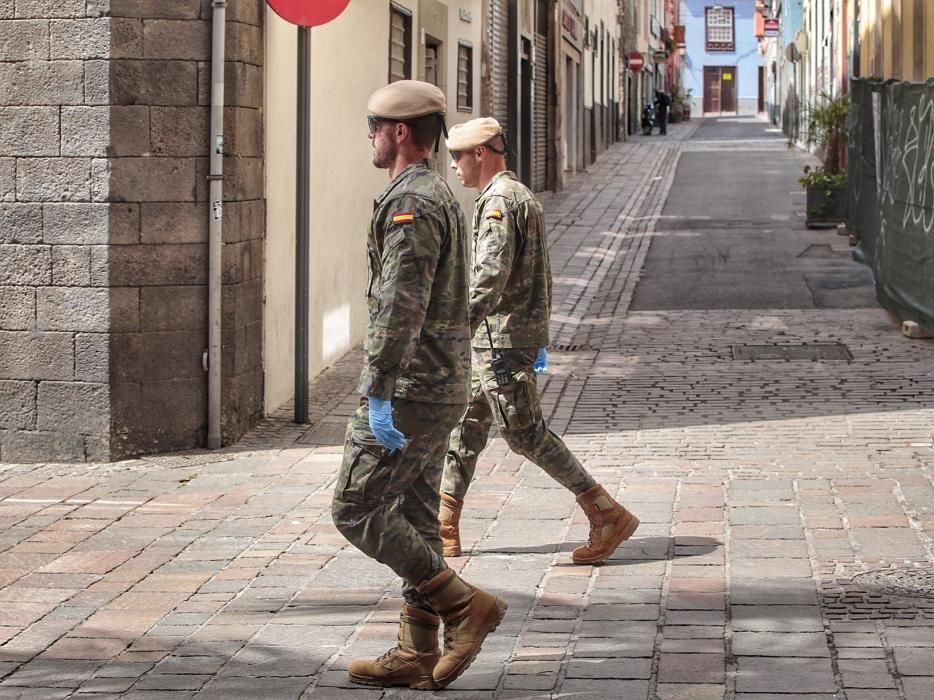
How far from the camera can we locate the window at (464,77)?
18350 millimetres

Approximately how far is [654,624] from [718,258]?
540 inches

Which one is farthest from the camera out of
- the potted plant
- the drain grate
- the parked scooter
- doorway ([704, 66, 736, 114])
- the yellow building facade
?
doorway ([704, 66, 736, 114])

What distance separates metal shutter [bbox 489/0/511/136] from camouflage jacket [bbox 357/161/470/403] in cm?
1780

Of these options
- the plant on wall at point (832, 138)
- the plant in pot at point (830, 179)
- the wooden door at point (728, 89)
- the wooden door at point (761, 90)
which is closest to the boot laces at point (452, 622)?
the plant in pot at point (830, 179)

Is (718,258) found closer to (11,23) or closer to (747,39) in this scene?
(11,23)

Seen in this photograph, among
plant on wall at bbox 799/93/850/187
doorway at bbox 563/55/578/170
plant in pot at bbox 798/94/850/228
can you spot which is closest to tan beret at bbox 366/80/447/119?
plant in pot at bbox 798/94/850/228

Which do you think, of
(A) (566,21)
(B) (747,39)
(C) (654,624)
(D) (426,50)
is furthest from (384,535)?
(B) (747,39)

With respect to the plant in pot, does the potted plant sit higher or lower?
higher

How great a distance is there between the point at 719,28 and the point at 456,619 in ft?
302

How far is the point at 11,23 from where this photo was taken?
8.48m

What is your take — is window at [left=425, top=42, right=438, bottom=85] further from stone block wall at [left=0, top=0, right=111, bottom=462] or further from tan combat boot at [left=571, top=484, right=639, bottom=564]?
tan combat boot at [left=571, top=484, right=639, bottom=564]

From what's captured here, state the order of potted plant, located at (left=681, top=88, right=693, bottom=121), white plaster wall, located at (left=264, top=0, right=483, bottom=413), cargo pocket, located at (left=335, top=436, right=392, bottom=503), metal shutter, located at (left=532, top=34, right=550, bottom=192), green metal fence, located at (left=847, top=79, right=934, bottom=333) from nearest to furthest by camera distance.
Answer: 1. cargo pocket, located at (left=335, top=436, right=392, bottom=503)
2. white plaster wall, located at (left=264, top=0, right=483, bottom=413)
3. green metal fence, located at (left=847, top=79, right=934, bottom=333)
4. metal shutter, located at (left=532, top=34, right=550, bottom=192)
5. potted plant, located at (left=681, top=88, right=693, bottom=121)

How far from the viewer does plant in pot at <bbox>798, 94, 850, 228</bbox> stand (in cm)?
2144

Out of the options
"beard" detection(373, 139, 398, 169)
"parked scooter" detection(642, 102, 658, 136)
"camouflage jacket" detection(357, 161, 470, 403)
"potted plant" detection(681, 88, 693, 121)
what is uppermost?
"potted plant" detection(681, 88, 693, 121)
